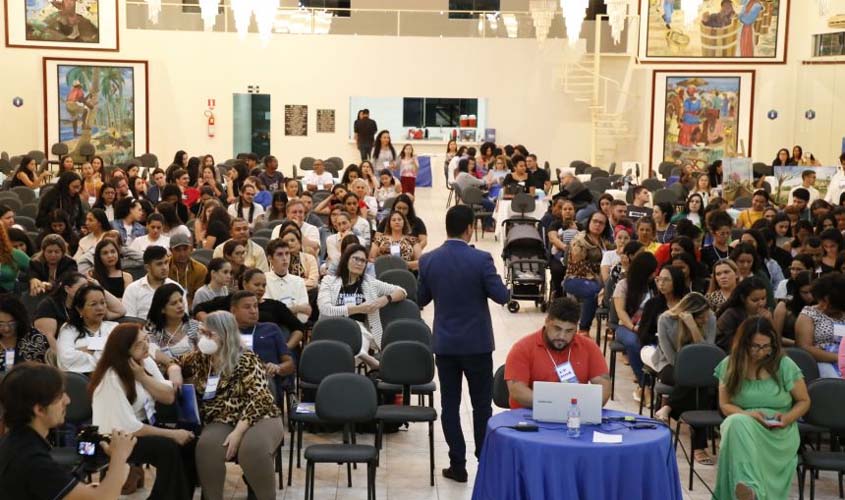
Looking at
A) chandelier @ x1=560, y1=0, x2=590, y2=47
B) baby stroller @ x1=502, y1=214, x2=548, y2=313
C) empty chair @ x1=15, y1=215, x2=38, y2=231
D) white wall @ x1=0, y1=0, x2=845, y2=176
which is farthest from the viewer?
white wall @ x1=0, y1=0, x2=845, y2=176

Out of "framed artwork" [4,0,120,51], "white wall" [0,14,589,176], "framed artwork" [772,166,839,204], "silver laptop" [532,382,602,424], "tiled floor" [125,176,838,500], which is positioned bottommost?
"tiled floor" [125,176,838,500]

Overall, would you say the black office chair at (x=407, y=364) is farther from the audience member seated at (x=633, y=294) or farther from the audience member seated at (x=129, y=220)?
the audience member seated at (x=129, y=220)

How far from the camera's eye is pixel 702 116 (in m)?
26.4

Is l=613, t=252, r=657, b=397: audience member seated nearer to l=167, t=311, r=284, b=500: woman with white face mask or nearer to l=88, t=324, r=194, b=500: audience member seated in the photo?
l=167, t=311, r=284, b=500: woman with white face mask

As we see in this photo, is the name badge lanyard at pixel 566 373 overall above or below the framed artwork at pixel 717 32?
below

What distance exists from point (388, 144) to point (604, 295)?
459 inches

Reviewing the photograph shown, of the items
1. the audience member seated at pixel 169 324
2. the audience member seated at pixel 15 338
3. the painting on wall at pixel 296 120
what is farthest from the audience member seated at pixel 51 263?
the painting on wall at pixel 296 120

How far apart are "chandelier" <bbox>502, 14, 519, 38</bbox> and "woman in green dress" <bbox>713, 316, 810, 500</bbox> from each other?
2163 centimetres

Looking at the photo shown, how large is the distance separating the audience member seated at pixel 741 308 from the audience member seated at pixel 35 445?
18.1 ft

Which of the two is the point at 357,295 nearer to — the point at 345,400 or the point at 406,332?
the point at 406,332

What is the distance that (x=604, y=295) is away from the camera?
11164 mm

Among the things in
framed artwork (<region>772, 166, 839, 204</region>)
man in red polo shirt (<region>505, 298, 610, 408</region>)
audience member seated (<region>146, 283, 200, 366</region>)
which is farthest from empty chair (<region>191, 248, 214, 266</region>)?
framed artwork (<region>772, 166, 839, 204</region>)

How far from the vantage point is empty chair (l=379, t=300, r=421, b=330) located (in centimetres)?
963

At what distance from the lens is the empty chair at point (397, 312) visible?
379 inches
